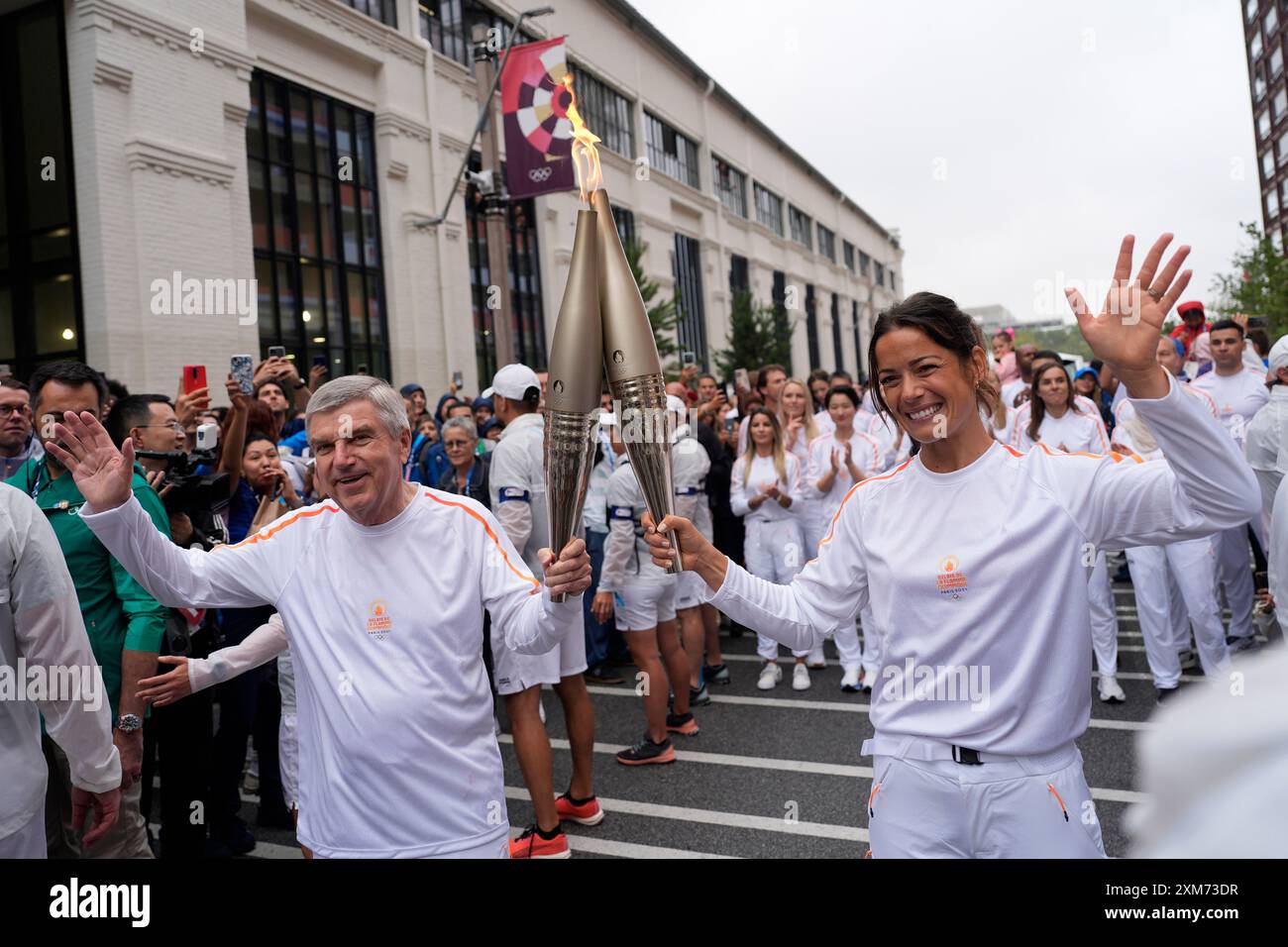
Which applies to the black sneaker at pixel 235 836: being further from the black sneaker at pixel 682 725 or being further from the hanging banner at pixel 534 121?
the hanging banner at pixel 534 121

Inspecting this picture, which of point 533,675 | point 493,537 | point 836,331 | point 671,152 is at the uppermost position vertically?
point 671,152

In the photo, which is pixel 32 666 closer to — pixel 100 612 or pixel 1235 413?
pixel 100 612

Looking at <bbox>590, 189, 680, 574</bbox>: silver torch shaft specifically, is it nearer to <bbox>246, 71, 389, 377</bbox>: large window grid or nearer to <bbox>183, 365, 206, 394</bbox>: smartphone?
<bbox>183, 365, 206, 394</bbox>: smartphone

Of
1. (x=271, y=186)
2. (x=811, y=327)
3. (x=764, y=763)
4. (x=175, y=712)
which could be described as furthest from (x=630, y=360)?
(x=811, y=327)

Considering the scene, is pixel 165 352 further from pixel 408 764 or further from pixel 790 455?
pixel 408 764

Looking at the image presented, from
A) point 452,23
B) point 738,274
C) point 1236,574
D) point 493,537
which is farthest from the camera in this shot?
point 738,274

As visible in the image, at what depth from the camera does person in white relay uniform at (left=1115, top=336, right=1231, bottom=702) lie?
19.7 ft

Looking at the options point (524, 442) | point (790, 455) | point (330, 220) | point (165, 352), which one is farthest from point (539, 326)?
point (524, 442)

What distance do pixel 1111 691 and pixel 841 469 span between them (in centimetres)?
252

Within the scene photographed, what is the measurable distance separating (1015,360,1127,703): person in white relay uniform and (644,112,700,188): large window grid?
2601 centimetres

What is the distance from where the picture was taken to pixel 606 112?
1126 inches

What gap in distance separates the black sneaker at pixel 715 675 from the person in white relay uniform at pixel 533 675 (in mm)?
2524

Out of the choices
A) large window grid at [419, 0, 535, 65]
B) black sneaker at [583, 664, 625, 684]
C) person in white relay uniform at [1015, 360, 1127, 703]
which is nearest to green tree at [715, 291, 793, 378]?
large window grid at [419, 0, 535, 65]
